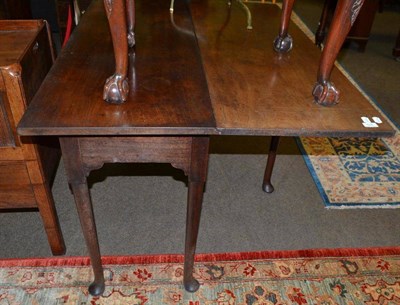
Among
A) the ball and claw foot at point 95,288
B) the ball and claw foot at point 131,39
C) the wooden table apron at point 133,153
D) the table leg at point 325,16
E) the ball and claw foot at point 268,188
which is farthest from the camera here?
the table leg at point 325,16

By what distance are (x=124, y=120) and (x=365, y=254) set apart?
1371 millimetres

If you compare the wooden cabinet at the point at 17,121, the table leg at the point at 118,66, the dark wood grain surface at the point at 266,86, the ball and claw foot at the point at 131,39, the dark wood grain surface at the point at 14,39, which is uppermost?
the table leg at the point at 118,66

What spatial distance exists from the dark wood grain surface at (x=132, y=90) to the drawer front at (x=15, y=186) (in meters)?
0.43

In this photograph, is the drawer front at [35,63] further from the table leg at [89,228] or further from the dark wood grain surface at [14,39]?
the table leg at [89,228]

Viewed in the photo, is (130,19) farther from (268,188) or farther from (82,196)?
(268,188)

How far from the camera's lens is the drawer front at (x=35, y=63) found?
4.02ft

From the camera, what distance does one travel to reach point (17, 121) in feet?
A: 4.00

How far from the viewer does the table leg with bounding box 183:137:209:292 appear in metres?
1.04

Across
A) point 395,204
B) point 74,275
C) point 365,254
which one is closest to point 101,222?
point 74,275

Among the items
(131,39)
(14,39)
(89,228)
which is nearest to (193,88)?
(131,39)

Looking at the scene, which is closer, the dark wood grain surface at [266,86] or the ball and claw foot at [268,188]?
the dark wood grain surface at [266,86]

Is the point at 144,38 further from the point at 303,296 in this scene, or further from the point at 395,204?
the point at 395,204

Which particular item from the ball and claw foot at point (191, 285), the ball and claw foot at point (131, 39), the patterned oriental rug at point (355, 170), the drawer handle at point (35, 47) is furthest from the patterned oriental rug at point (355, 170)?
the drawer handle at point (35, 47)

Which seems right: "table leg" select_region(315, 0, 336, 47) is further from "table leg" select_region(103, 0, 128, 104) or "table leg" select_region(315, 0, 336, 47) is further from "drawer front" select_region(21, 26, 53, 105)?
"table leg" select_region(103, 0, 128, 104)
